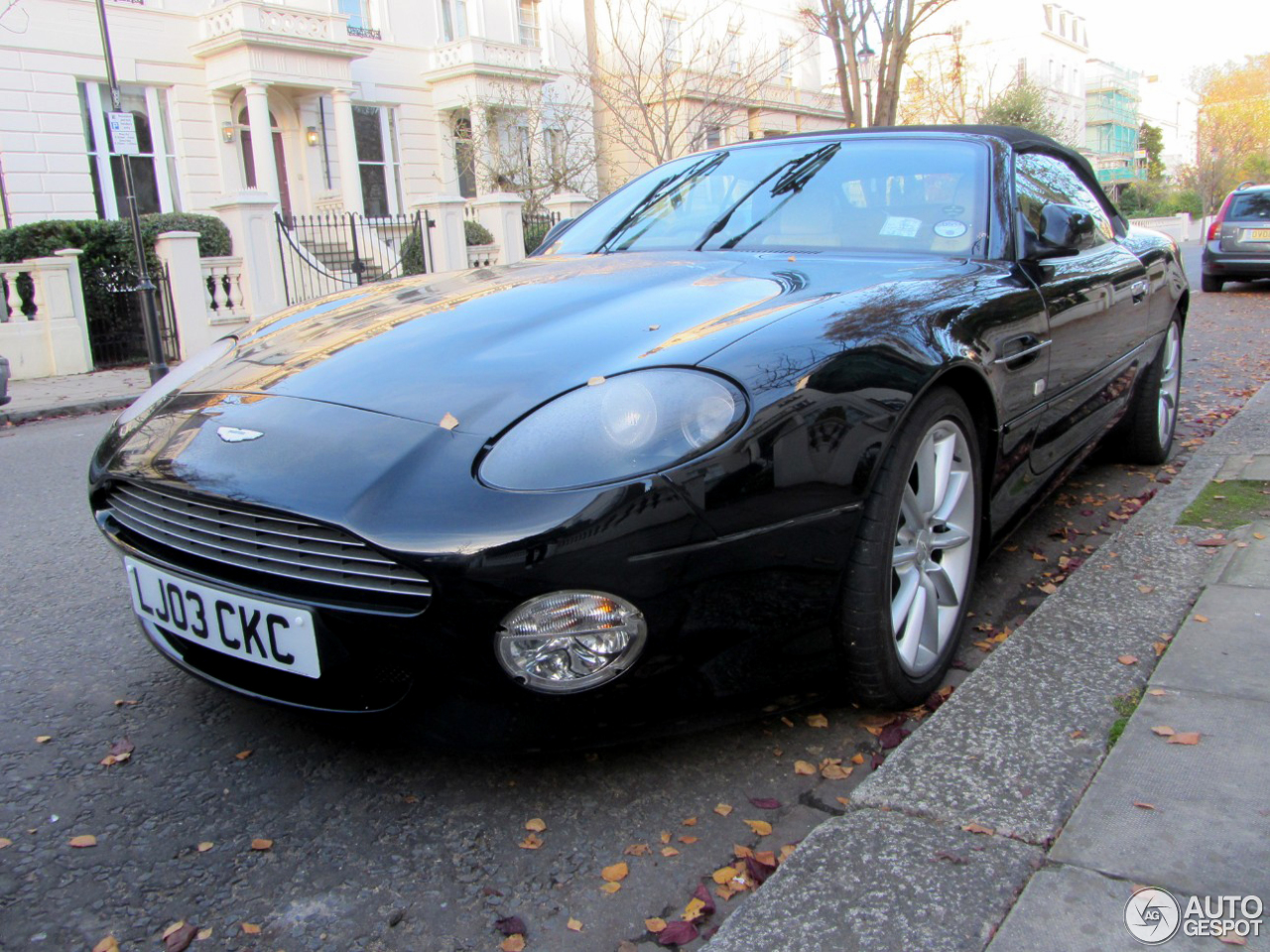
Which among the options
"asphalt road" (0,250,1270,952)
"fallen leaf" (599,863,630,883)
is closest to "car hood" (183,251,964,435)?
"asphalt road" (0,250,1270,952)

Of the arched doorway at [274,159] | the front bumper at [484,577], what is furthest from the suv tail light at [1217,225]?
the front bumper at [484,577]

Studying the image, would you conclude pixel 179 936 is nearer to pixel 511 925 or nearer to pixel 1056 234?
pixel 511 925

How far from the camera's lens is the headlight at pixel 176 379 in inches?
101

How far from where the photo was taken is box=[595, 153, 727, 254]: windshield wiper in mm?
3539

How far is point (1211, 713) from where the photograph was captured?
2.18 metres

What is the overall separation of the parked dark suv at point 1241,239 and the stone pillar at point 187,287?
1419cm

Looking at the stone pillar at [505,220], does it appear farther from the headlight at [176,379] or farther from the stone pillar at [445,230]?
the headlight at [176,379]

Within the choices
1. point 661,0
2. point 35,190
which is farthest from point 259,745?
point 661,0

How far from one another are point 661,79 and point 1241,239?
11741 mm

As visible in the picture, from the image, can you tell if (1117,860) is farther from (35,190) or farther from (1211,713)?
(35,190)

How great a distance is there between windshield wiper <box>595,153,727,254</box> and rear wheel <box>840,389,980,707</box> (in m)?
1.50

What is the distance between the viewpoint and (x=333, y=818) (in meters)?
2.04

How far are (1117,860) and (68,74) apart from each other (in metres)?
20.1

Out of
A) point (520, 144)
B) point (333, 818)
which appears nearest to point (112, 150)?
point (520, 144)
